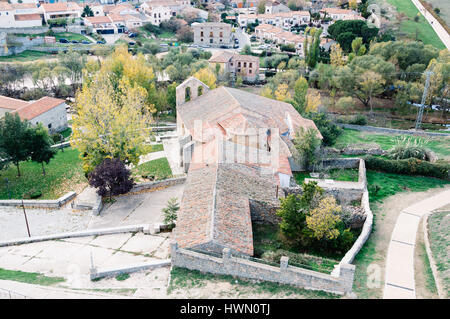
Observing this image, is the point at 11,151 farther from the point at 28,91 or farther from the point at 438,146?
the point at 438,146

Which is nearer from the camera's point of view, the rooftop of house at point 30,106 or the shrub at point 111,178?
the shrub at point 111,178

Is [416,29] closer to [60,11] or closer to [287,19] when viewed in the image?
[287,19]

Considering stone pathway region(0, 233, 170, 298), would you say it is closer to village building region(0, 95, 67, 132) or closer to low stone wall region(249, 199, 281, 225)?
low stone wall region(249, 199, 281, 225)

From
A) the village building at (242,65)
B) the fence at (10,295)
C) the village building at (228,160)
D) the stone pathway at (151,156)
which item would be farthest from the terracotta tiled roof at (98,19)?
the fence at (10,295)

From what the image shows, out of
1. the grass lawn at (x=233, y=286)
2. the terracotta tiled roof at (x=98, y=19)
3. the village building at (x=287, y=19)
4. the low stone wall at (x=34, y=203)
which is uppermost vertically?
the village building at (x=287, y=19)

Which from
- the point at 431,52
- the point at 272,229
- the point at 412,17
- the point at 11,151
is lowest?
the point at 272,229

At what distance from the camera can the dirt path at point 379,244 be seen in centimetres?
1909

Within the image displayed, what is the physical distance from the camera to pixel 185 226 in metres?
22.3

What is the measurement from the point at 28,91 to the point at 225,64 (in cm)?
3409

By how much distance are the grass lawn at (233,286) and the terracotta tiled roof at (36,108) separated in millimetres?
32853

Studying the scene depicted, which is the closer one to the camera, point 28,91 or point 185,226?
point 185,226

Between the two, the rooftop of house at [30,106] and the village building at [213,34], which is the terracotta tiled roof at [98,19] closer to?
the village building at [213,34]

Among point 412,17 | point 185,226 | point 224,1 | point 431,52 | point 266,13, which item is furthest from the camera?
point 224,1

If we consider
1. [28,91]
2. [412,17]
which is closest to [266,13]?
[412,17]
